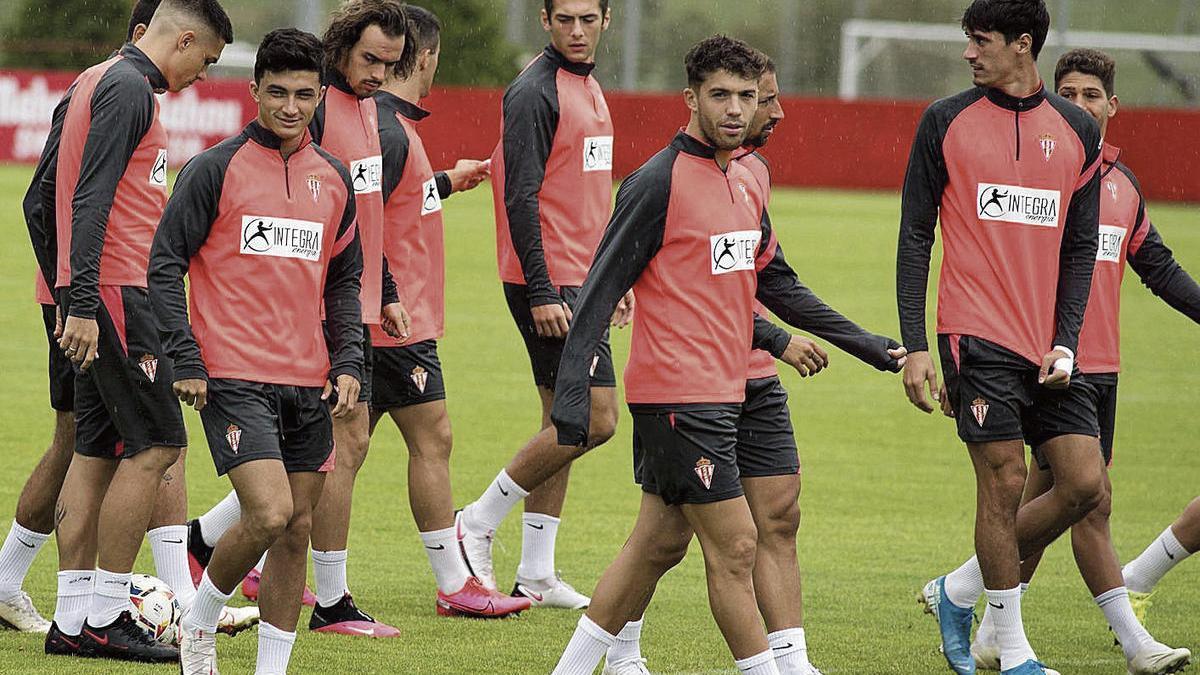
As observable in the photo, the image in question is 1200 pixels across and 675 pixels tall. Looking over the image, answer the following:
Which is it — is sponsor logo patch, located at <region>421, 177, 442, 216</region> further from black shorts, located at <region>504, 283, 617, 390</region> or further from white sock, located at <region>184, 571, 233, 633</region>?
white sock, located at <region>184, 571, 233, 633</region>

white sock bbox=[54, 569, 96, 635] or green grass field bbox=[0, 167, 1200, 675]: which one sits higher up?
white sock bbox=[54, 569, 96, 635]

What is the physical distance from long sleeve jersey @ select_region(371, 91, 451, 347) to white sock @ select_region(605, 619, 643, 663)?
1.81 meters

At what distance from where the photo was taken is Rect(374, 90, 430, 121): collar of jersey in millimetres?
7469

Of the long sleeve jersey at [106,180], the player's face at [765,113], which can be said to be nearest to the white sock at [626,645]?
the player's face at [765,113]

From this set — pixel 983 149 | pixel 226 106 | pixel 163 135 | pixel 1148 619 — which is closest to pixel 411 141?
pixel 163 135

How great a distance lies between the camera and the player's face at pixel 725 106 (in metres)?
5.53

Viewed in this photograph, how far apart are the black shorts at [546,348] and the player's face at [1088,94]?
2093 millimetres

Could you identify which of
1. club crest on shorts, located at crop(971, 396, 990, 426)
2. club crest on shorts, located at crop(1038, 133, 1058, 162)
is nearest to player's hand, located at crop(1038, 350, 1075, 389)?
club crest on shorts, located at crop(971, 396, 990, 426)

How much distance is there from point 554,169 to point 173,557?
2.34 m

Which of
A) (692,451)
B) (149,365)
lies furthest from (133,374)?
(692,451)

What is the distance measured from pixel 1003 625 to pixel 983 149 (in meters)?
1.65

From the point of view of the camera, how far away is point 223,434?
5.51m

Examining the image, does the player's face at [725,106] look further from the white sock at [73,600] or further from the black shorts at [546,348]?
the white sock at [73,600]

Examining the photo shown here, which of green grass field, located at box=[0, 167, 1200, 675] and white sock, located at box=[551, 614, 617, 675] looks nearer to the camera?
white sock, located at box=[551, 614, 617, 675]
